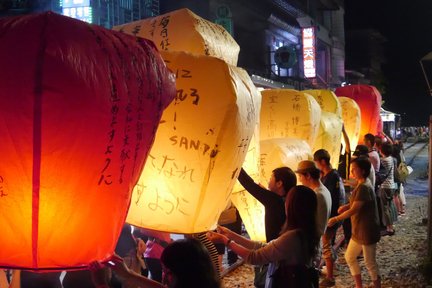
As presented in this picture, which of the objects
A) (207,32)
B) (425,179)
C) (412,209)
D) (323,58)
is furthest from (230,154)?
(323,58)

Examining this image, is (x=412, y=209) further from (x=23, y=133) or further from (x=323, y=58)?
(x=323, y=58)

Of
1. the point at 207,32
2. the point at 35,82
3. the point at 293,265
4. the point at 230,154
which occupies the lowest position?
the point at 293,265

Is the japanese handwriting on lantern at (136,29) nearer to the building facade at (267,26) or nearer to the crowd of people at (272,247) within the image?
the crowd of people at (272,247)

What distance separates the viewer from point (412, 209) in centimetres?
1531

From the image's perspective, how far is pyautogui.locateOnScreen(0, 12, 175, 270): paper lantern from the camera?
92.7 inches

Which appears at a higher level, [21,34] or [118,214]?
[21,34]

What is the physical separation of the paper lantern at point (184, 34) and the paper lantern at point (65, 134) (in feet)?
5.84

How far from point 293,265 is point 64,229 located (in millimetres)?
2223

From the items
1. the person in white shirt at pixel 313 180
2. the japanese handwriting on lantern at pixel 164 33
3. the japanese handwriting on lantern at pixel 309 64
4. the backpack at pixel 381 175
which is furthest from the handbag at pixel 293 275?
the japanese handwriting on lantern at pixel 309 64

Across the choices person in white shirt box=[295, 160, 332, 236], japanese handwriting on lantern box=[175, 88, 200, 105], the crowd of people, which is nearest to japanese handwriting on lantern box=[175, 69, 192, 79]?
japanese handwriting on lantern box=[175, 88, 200, 105]

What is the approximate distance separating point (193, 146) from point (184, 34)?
57.7 inches

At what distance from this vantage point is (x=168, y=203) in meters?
3.78

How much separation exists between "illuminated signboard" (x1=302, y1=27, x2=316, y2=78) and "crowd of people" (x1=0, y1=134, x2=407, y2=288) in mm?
18812

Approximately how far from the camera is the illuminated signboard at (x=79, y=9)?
45.5 ft
